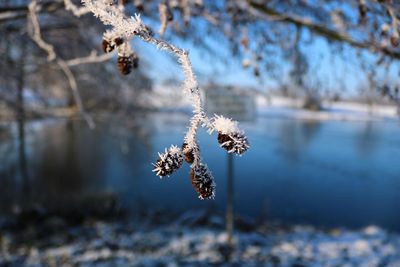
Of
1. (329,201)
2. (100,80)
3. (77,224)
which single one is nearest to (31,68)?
(100,80)

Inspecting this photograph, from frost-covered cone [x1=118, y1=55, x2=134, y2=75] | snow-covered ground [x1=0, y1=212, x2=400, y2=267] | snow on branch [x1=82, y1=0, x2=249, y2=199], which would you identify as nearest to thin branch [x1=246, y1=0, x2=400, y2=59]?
frost-covered cone [x1=118, y1=55, x2=134, y2=75]

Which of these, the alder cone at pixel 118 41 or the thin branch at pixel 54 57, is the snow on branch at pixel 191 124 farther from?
the thin branch at pixel 54 57

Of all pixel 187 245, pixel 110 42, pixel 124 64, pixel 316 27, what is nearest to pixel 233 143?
pixel 110 42

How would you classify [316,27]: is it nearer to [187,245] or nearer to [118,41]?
[118,41]

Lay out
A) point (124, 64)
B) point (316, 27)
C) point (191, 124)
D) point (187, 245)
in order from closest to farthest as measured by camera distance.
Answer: point (191, 124) < point (124, 64) < point (316, 27) < point (187, 245)

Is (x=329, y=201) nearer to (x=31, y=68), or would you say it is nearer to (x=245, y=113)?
(x=245, y=113)

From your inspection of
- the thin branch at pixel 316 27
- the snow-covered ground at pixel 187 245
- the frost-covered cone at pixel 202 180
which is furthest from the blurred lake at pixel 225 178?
the frost-covered cone at pixel 202 180
